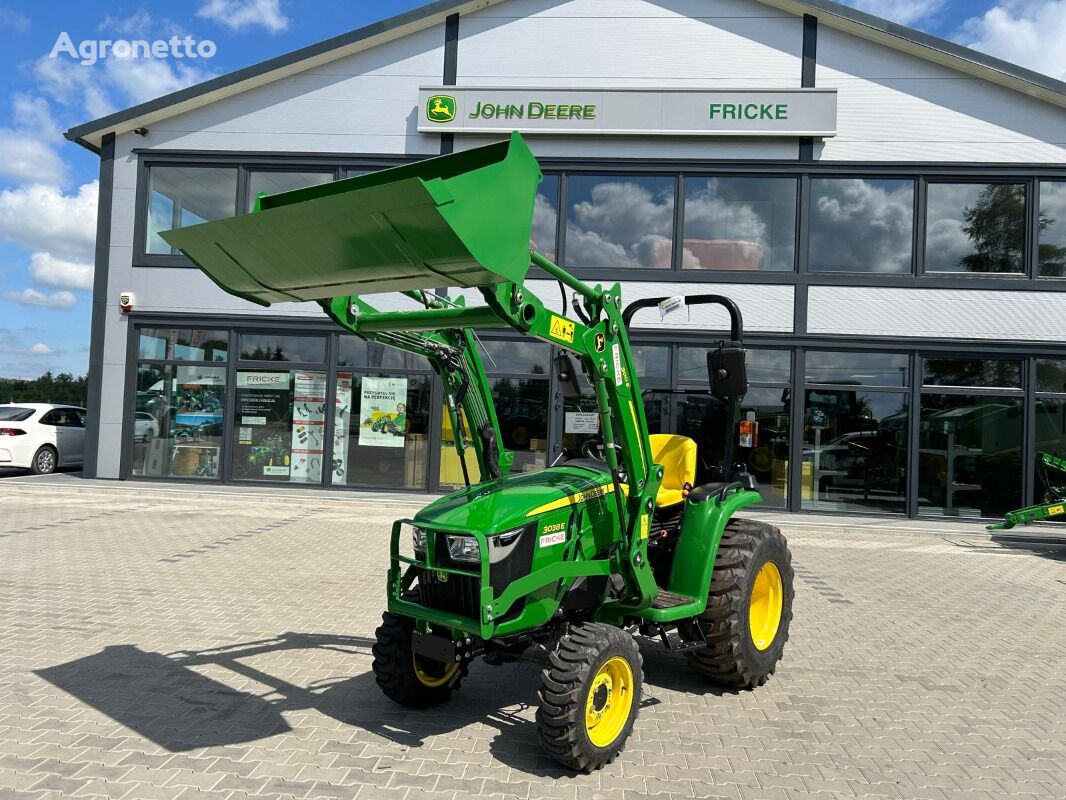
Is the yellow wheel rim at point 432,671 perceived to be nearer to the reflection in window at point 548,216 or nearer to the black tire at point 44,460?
the reflection in window at point 548,216

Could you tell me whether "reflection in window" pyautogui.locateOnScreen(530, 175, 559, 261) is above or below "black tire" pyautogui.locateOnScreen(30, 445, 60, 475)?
above

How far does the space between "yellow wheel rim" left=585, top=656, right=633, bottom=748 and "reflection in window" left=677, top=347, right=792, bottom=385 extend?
9812mm

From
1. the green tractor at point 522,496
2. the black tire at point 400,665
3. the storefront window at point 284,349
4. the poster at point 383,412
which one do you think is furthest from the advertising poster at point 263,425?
the black tire at point 400,665

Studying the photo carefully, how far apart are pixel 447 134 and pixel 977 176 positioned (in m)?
9.07

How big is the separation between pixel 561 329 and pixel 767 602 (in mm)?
2727

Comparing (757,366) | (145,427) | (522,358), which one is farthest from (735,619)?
(145,427)

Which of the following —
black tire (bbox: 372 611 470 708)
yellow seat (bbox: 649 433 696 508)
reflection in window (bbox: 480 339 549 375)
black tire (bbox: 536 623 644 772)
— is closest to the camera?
black tire (bbox: 536 623 644 772)

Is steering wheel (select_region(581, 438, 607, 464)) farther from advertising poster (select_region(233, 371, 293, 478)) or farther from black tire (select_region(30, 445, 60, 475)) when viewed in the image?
black tire (select_region(30, 445, 60, 475))

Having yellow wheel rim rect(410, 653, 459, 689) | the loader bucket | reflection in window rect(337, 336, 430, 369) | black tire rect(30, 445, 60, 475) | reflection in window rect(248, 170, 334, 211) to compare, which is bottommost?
yellow wheel rim rect(410, 653, 459, 689)

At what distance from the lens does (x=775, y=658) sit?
506 cm

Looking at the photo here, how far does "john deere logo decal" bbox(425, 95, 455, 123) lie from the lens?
13.8 metres

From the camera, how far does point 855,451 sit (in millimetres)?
13211

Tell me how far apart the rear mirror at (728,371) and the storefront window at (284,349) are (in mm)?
10788

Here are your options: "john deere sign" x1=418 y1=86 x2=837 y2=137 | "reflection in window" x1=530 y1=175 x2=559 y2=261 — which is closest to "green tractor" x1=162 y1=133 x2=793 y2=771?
"reflection in window" x1=530 y1=175 x2=559 y2=261
